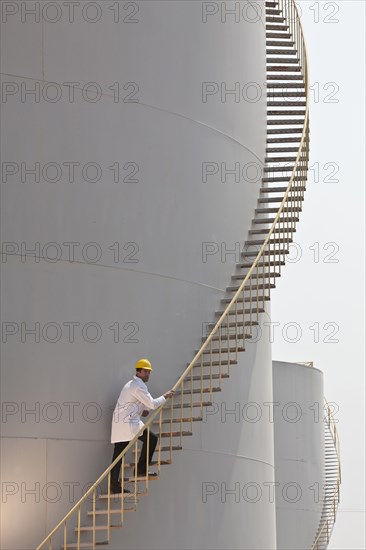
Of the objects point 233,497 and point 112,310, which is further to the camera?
point 233,497

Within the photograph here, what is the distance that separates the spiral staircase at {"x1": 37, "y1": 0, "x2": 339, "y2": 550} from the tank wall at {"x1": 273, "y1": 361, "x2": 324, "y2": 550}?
34.5 ft

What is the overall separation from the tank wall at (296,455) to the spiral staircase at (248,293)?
1051 cm

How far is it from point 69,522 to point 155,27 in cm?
732

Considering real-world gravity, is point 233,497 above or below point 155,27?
below

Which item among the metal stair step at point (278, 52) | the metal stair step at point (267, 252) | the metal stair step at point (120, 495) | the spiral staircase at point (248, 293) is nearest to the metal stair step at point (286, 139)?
the spiral staircase at point (248, 293)

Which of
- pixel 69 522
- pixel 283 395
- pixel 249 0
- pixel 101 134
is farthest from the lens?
pixel 283 395

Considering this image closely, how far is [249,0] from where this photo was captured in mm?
20109

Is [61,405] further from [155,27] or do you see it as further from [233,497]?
[155,27]

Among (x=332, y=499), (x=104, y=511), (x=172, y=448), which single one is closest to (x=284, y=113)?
(x=172, y=448)

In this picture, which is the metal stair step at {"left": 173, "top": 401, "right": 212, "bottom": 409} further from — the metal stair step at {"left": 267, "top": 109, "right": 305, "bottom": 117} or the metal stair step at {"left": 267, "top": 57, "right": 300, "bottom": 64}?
the metal stair step at {"left": 267, "top": 57, "right": 300, "bottom": 64}

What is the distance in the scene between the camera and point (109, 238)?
16.9m

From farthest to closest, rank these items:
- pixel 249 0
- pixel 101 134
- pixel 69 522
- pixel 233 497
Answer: pixel 249 0
pixel 233 497
pixel 101 134
pixel 69 522

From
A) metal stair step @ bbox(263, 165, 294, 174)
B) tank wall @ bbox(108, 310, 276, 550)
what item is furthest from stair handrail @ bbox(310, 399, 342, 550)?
metal stair step @ bbox(263, 165, 294, 174)

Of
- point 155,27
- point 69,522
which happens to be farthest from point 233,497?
point 155,27
